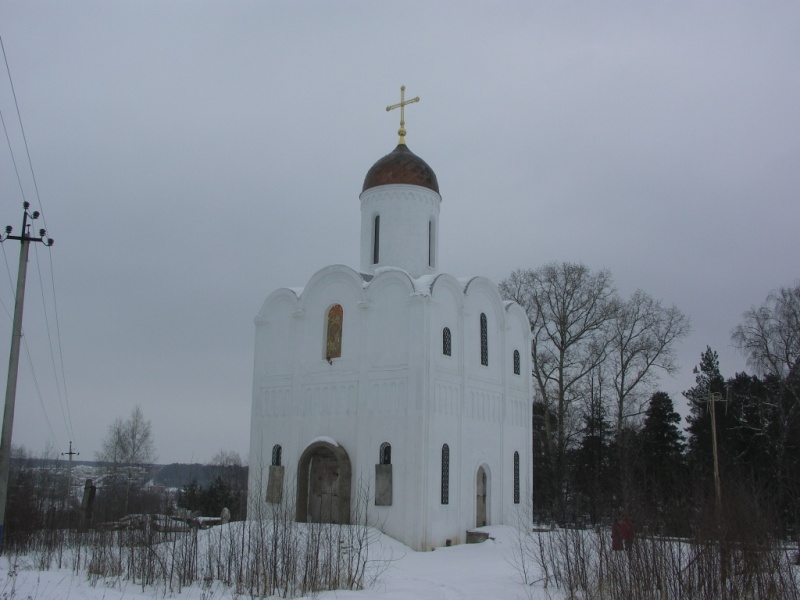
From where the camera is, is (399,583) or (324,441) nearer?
(399,583)

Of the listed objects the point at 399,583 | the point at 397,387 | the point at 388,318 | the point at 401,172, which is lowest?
the point at 399,583

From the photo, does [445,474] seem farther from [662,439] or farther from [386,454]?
[662,439]

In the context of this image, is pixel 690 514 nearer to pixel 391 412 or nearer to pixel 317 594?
pixel 317 594

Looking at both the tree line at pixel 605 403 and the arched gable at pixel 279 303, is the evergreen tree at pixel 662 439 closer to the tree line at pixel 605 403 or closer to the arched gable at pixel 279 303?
the tree line at pixel 605 403

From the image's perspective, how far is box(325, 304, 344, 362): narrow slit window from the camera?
2114cm

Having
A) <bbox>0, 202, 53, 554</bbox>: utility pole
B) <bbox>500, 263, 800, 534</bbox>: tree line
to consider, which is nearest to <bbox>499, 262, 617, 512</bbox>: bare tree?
<bbox>500, 263, 800, 534</bbox>: tree line

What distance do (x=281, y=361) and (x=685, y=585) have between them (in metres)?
14.2

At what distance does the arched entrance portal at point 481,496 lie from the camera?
20828 millimetres

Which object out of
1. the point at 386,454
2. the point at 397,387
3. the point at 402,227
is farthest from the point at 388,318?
the point at 402,227

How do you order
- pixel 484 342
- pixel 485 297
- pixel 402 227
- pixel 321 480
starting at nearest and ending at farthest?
pixel 321 480 → pixel 484 342 → pixel 485 297 → pixel 402 227

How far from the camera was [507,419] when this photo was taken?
22203 millimetres

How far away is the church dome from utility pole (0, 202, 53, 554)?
34.1 feet

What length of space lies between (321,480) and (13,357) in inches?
338

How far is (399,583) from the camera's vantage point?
1317 cm
